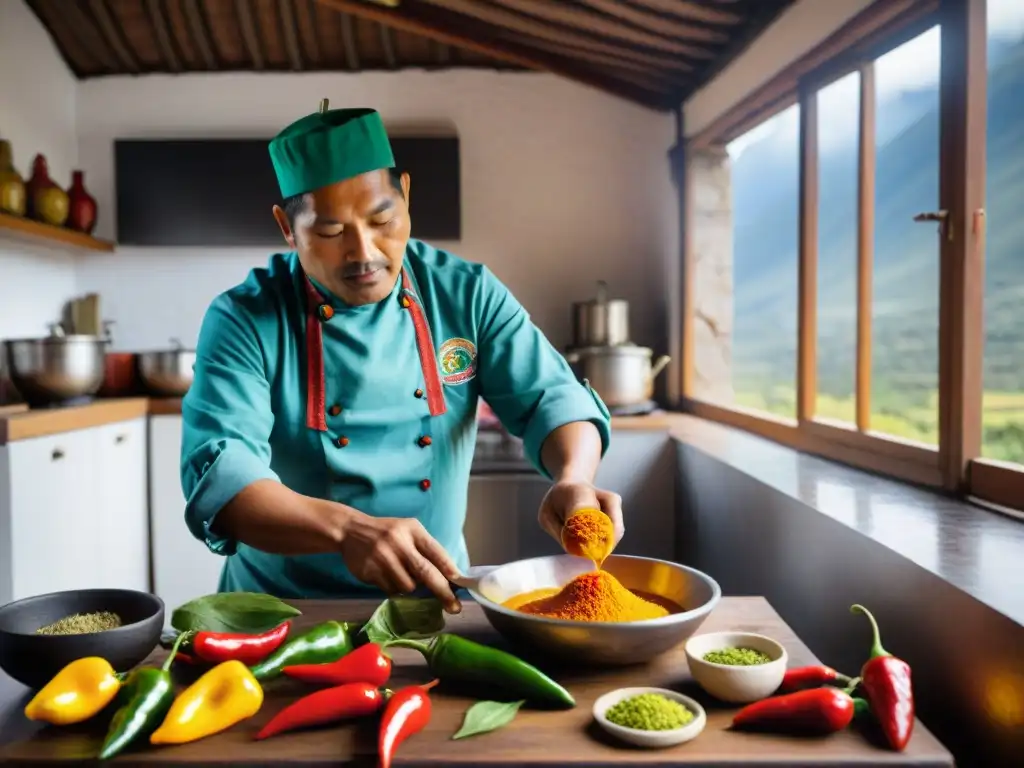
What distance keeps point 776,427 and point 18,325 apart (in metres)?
3.11

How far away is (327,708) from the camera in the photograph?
89 cm

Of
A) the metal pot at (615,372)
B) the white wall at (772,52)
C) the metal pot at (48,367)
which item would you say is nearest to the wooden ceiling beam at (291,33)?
the metal pot at (48,367)

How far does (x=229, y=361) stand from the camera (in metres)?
1.42

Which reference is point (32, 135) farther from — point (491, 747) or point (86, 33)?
point (491, 747)

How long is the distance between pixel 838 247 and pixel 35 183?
10.3ft

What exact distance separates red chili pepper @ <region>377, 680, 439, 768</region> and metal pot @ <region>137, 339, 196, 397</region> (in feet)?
10.1

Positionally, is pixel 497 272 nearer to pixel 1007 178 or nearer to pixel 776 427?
pixel 776 427

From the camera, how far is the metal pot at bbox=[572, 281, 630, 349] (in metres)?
3.80

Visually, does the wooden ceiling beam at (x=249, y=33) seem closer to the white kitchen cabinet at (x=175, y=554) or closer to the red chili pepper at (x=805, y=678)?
the white kitchen cabinet at (x=175, y=554)

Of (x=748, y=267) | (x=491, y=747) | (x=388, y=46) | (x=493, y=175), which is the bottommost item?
(x=491, y=747)

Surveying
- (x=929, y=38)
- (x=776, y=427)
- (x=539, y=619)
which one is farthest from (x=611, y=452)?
(x=539, y=619)

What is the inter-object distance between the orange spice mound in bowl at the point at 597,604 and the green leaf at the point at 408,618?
0.14 m

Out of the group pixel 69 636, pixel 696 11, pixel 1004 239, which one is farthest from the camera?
pixel 696 11

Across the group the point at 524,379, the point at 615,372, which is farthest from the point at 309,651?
the point at 615,372
